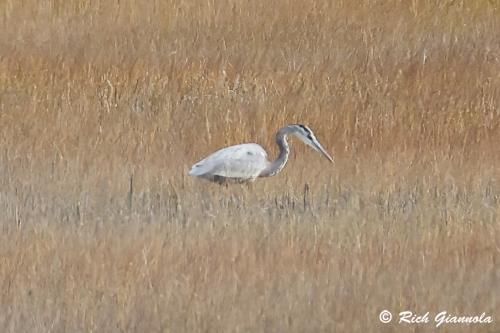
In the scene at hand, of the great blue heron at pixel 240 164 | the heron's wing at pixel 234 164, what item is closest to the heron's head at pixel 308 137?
the great blue heron at pixel 240 164

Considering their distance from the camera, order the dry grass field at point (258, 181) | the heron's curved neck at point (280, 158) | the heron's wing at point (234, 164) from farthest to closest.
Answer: the heron's curved neck at point (280, 158), the heron's wing at point (234, 164), the dry grass field at point (258, 181)

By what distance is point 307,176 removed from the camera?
6.79 meters

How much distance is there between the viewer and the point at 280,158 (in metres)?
6.89

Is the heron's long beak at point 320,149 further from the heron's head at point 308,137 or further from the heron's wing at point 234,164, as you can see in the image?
the heron's wing at point 234,164

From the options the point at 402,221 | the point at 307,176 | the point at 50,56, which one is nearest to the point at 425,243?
the point at 402,221

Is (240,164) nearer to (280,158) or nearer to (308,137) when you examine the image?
(280,158)

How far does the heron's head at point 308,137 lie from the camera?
275 inches

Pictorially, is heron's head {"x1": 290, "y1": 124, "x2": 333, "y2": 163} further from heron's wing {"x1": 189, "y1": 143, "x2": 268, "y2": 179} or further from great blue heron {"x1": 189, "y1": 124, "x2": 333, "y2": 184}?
heron's wing {"x1": 189, "y1": 143, "x2": 268, "y2": 179}

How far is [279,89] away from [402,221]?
2.48m

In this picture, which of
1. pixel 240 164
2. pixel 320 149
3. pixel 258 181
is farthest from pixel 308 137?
pixel 240 164

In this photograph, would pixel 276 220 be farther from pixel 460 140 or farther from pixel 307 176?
pixel 460 140

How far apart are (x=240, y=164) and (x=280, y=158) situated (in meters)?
0.34

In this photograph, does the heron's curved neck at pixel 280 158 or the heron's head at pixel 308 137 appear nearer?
the heron's curved neck at pixel 280 158

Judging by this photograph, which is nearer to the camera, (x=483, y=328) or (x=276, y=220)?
(x=483, y=328)
